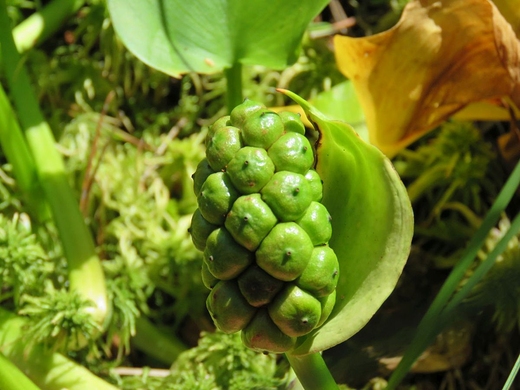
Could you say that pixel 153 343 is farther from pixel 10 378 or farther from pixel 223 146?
pixel 223 146

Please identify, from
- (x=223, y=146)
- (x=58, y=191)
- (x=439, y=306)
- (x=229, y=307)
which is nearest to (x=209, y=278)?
(x=229, y=307)

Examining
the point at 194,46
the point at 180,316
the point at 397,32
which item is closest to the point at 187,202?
the point at 180,316

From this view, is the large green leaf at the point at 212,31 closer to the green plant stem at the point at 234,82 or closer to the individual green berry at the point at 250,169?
the green plant stem at the point at 234,82

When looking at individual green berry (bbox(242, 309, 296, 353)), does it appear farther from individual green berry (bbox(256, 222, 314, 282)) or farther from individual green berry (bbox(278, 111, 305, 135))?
individual green berry (bbox(278, 111, 305, 135))

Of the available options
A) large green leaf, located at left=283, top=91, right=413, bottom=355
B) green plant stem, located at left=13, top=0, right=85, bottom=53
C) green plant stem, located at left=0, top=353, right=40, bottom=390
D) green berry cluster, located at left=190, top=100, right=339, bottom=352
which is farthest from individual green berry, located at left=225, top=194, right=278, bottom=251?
green plant stem, located at left=13, top=0, right=85, bottom=53

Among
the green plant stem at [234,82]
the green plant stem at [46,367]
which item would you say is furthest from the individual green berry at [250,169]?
the green plant stem at [46,367]
